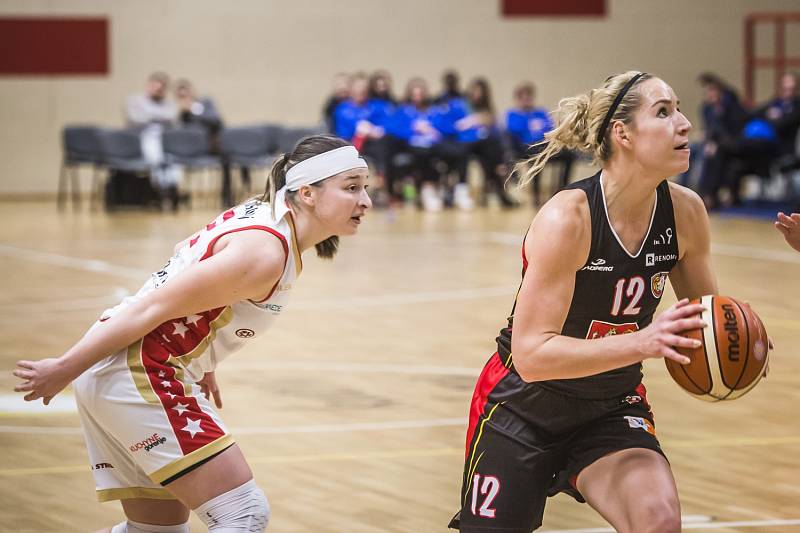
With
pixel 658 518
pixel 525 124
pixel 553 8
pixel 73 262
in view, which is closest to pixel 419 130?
pixel 525 124

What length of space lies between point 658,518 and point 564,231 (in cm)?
74

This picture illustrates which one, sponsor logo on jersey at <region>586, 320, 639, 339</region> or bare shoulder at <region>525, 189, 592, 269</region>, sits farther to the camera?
sponsor logo on jersey at <region>586, 320, 639, 339</region>

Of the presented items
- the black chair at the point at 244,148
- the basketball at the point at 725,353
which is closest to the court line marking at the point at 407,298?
the basketball at the point at 725,353

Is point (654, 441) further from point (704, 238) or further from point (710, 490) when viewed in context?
point (710, 490)

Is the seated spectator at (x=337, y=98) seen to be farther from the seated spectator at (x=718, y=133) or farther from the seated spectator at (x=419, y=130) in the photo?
the seated spectator at (x=718, y=133)

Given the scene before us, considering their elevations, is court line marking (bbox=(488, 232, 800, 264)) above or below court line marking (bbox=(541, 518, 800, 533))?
above

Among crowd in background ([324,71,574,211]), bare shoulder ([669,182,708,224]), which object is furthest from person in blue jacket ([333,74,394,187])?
bare shoulder ([669,182,708,224])

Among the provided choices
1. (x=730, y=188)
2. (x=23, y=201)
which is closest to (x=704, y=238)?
(x=730, y=188)

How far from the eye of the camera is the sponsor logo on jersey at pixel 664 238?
325 cm

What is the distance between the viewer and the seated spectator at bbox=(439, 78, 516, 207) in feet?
58.4

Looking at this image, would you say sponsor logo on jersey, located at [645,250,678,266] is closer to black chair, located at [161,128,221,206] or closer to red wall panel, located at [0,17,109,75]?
black chair, located at [161,128,221,206]

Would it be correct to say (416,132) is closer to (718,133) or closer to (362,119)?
(362,119)

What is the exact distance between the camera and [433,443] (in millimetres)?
5312

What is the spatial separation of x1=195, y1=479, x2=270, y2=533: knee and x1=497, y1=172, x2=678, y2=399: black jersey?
0.82 m
